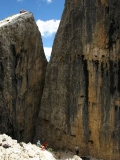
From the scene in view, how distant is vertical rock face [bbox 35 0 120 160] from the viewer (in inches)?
793

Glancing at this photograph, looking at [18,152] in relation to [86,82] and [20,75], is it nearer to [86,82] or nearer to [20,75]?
[20,75]

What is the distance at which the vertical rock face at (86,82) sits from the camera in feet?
66.1

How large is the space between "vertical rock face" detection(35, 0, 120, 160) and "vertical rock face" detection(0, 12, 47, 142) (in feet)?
→ 4.67

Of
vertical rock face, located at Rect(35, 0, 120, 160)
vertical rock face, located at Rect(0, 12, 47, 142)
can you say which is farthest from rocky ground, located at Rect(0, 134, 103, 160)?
vertical rock face, located at Rect(0, 12, 47, 142)

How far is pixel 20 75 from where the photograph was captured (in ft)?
75.0

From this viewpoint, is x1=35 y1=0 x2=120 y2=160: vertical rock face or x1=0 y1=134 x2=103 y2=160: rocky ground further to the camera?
x1=35 y1=0 x2=120 y2=160: vertical rock face

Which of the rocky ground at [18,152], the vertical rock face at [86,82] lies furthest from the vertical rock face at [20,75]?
the rocky ground at [18,152]

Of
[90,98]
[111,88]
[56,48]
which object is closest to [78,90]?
[90,98]

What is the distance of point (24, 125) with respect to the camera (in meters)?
23.4

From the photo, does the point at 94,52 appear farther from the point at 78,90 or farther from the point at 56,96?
the point at 56,96

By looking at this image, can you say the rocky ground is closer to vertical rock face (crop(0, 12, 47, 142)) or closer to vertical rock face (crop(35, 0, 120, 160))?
vertical rock face (crop(35, 0, 120, 160))

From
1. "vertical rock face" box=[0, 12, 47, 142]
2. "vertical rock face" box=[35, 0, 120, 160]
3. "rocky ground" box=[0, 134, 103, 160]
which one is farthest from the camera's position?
"vertical rock face" box=[0, 12, 47, 142]

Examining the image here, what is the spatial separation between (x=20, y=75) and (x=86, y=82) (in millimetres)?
5656

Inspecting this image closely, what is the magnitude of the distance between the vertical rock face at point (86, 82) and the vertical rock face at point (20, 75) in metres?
1.42
